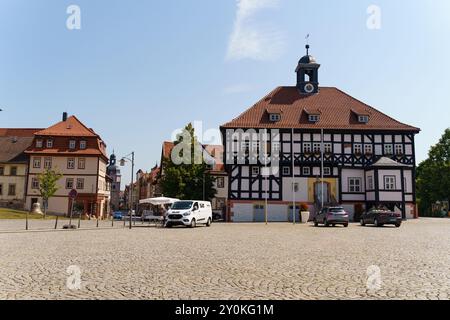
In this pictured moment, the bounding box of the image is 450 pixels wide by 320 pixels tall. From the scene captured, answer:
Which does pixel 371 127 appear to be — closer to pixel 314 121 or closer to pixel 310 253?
pixel 314 121

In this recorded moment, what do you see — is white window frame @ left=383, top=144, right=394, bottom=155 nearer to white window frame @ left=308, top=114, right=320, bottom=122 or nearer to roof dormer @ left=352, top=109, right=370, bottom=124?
roof dormer @ left=352, top=109, right=370, bottom=124

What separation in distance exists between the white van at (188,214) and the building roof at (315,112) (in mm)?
15651

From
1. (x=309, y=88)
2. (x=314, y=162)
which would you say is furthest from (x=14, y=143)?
(x=314, y=162)

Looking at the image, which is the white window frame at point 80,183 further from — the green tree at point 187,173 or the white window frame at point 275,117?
the white window frame at point 275,117

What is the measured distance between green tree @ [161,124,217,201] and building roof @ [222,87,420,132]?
6.71 metres

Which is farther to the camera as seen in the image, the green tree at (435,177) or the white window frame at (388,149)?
the green tree at (435,177)

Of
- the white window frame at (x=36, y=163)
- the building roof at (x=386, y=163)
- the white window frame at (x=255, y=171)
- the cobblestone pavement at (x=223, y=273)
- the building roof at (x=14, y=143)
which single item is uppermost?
the building roof at (x=14, y=143)

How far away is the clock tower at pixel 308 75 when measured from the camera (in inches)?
2040

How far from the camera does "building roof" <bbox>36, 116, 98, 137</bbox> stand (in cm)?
5853

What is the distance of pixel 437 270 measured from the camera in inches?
378

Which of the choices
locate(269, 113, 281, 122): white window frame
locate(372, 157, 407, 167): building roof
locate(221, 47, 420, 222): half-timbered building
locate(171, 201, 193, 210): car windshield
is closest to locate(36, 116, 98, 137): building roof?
locate(221, 47, 420, 222): half-timbered building

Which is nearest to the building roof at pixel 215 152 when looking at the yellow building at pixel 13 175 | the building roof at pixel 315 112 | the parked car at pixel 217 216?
the parked car at pixel 217 216

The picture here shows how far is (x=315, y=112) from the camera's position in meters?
46.8
